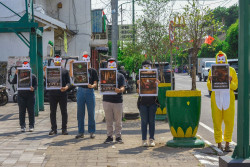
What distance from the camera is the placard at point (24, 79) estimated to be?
1045 cm

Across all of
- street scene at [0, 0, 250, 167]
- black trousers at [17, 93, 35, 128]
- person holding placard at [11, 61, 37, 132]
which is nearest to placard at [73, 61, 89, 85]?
street scene at [0, 0, 250, 167]

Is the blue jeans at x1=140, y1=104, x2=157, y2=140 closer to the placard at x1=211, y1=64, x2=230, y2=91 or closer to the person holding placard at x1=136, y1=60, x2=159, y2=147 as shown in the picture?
the person holding placard at x1=136, y1=60, x2=159, y2=147

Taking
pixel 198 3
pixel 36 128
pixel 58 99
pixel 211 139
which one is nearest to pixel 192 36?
pixel 198 3

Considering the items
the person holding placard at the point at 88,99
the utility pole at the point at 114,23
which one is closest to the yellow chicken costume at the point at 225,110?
the person holding placard at the point at 88,99

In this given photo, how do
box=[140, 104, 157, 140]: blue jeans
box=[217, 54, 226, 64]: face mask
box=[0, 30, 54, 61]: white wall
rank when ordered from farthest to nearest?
1. box=[0, 30, 54, 61]: white wall
2. box=[140, 104, 157, 140]: blue jeans
3. box=[217, 54, 226, 64]: face mask

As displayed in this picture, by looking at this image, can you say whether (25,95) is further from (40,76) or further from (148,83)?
(40,76)

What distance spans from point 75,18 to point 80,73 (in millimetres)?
21931

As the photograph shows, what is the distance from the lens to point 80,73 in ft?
30.4

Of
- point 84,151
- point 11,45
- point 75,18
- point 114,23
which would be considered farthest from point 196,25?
point 75,18

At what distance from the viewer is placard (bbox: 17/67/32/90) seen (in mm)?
10453

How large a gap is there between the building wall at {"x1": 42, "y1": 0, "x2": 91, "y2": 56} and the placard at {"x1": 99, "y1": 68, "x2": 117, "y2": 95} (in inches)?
857

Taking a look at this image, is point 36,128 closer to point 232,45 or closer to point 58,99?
point 58,99

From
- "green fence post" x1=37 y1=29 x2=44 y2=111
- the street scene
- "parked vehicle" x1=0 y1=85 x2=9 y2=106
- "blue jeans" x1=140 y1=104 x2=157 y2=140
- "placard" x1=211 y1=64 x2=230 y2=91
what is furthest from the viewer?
"parked vehicle" x1=0 y1=85 x2=9 y2=106

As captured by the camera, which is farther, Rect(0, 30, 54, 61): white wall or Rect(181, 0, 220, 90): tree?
Rect(0, 30, 54, 61): white wall
